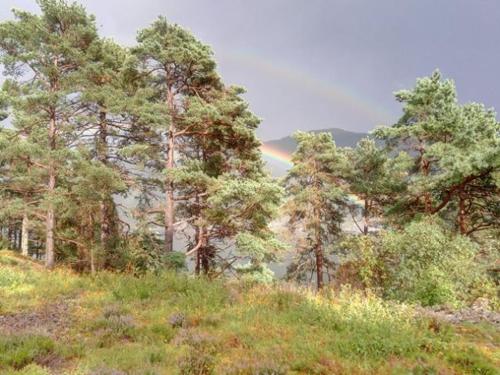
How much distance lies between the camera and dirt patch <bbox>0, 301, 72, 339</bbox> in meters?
7.11

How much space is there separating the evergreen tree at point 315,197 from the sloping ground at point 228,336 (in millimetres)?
17460

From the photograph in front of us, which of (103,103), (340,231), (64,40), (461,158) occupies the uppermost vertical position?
(64,40)

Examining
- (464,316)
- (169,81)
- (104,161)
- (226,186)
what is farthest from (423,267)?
(104,161)

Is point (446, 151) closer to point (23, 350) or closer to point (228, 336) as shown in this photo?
point (228, 336)

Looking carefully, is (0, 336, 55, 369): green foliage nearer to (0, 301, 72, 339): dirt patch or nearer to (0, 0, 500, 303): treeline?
(0, 301, 72, 339): dirt patch

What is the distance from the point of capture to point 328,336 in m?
6.84

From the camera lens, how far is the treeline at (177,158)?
16.8 meters

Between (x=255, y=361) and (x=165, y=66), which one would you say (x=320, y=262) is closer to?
(x=165, y=66)

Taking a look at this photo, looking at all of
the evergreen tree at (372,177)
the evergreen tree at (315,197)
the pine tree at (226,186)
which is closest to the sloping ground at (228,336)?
the pine tree at (226,186)

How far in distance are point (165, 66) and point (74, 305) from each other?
12.9 meters

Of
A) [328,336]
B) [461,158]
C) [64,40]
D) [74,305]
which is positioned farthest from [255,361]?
[64,40]

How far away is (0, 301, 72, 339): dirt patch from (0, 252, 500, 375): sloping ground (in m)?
0.02

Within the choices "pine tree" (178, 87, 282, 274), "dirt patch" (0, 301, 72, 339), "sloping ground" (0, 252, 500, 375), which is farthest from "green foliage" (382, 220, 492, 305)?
"dirt patch" (0, 301, 72, 339)

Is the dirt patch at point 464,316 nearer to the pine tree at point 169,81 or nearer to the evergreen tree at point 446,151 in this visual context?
the evergreen tree at point 446,151
